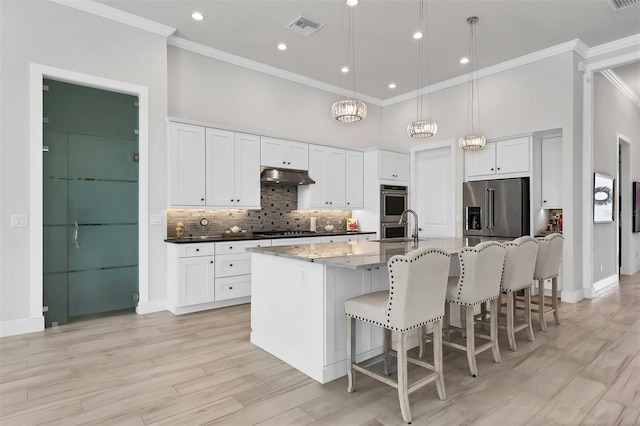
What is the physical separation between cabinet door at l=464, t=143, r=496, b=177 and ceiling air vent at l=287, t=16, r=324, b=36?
3183 millimetres

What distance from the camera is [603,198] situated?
17.9 feet

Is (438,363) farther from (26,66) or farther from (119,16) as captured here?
(119,16)

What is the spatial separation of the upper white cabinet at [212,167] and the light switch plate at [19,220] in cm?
143

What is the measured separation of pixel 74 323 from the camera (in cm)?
400

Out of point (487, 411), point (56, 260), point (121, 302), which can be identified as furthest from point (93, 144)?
point (487, 411)

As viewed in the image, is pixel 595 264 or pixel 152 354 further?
pixel 595 264

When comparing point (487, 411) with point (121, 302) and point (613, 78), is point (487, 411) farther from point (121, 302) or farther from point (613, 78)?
point (613, 78)

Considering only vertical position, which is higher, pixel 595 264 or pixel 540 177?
pixel 540 177

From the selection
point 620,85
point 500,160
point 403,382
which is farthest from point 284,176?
point 620,85

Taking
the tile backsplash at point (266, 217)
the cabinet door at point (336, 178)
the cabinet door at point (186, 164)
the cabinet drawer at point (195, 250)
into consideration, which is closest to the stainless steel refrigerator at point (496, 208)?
the cabinet door at point (336, 178)

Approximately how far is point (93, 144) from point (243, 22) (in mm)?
2297

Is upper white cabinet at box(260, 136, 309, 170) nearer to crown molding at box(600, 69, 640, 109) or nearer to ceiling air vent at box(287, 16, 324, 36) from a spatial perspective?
ceiling air vent at box(287, 16, 324, 36)

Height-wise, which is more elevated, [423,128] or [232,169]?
[423,128]

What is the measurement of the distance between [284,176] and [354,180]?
62.1 inches
